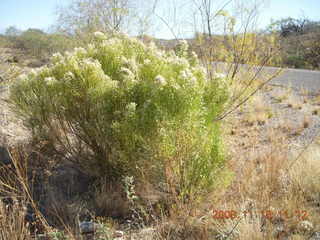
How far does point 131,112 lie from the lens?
2602 mm

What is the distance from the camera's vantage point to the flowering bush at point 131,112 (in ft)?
8.75

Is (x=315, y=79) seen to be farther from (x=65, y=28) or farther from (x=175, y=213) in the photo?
(x=175, y=213)

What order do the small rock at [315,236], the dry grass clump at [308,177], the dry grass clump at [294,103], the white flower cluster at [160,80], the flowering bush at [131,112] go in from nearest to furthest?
the small rock at [315,236] → the white flower cluster at [160,80] → the flowering bush at [131,112] → the dry grass clump at [308,177] → the dry grass clump at [294,103]

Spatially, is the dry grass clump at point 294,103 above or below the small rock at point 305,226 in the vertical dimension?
above

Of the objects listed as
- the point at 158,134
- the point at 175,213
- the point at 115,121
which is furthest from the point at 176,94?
the point at 175,213

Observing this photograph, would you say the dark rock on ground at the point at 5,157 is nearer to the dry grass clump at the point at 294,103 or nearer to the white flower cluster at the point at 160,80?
the white flower cluster at the point at 160,80

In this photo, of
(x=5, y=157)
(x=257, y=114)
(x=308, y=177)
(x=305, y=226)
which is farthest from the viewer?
(x=257, y=114)

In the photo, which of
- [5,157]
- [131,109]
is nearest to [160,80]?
[131,109]

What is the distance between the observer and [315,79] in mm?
12078

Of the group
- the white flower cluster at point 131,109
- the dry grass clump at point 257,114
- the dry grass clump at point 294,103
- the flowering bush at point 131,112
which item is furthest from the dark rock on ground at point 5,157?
the dry grass clump at point 294,103

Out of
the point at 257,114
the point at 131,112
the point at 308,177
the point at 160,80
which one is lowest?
the point at 308,177

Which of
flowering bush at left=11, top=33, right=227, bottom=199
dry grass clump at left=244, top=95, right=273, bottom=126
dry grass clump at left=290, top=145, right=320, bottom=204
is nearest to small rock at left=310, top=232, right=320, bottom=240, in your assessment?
dry grass clump at left=290, top=145, right=320, bottom=204

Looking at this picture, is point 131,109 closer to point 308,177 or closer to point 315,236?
point 315,236

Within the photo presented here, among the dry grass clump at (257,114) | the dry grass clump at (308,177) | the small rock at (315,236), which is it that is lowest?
the small rock at (315,236)
